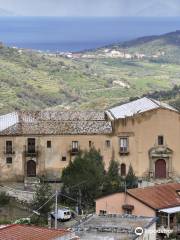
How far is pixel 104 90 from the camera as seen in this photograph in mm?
140000

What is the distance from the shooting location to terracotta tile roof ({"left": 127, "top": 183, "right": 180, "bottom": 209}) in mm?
40062

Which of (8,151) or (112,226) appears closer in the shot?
(112,226)

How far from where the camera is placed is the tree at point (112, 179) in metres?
46.9

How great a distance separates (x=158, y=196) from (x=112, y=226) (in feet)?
27.1

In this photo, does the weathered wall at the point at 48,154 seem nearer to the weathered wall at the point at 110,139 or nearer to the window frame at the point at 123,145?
the weathered wall at the point at 110,139

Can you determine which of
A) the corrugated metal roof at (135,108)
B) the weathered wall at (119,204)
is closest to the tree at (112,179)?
the corrugated metal roof at (135,108)

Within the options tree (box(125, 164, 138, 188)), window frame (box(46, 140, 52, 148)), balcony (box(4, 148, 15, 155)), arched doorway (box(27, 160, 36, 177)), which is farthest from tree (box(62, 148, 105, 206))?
balcony (box(4, 148, 15, 155))

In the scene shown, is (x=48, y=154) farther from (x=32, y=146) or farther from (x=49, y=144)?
(x=32, y=146)

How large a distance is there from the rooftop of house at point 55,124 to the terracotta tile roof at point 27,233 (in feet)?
79.4

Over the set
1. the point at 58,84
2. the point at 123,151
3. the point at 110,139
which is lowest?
the point at 123,151

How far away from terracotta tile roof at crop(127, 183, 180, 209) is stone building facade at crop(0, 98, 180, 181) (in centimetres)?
1014

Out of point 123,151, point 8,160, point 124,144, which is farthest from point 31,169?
point 124,144

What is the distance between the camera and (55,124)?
175ft

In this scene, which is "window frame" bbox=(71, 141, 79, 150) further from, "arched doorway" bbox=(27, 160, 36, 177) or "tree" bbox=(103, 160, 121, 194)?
"arched doorway" bbox=(27, 160, 36, 177)
